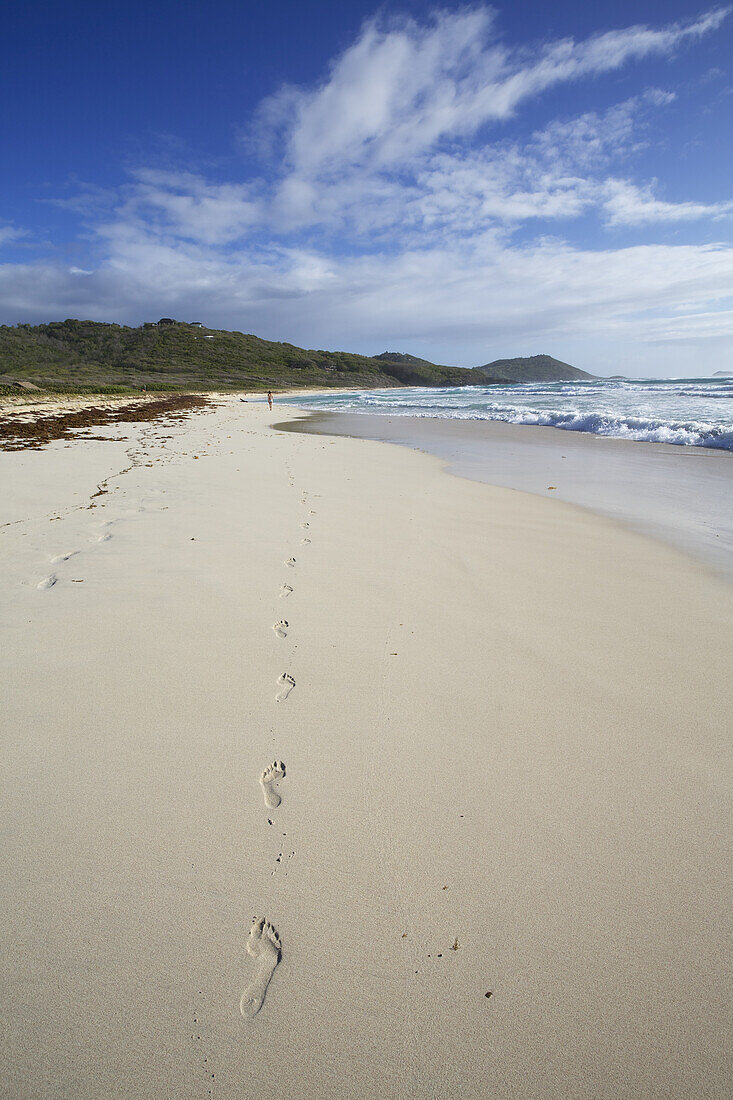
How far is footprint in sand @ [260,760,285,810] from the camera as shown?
1688 millimetres

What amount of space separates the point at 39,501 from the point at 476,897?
18.4ft

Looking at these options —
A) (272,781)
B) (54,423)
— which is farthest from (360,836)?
(54,423)

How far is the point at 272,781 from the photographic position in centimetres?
178

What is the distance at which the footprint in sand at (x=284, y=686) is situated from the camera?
2.21 meters

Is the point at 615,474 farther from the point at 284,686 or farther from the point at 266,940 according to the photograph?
the point at 266,940

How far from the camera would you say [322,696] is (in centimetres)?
224

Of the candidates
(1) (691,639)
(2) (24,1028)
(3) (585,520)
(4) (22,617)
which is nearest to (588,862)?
(2) (24,1028)

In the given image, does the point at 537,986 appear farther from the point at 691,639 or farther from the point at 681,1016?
the point at 691,639

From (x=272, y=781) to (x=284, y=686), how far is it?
1.81 ft

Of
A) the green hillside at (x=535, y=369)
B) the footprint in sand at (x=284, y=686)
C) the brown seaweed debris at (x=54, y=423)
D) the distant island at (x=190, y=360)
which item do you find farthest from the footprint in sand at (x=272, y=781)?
the green hillside at (x=535, y=369)

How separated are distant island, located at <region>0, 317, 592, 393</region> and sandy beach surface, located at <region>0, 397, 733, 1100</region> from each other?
4001 centimetres

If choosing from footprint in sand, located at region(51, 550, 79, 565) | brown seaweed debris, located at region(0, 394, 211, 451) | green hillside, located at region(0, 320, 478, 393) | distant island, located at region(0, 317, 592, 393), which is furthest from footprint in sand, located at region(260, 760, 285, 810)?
green hillside, located at region(0, 320, 478, 393)

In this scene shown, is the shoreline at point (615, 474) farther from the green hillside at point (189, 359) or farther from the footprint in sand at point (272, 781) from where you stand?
the green hillside at point (189, 359)

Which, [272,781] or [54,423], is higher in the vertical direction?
[272,781]
